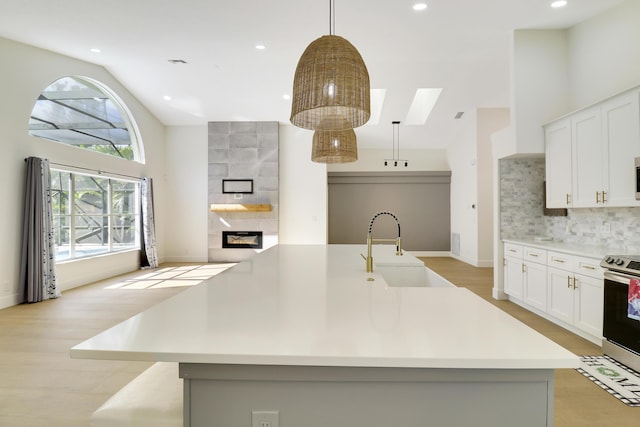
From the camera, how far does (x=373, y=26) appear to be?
4461 millimetres

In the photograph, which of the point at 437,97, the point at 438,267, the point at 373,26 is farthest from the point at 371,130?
the point at 373,26

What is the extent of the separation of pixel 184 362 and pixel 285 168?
767 centimetres

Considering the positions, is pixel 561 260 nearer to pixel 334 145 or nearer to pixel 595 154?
pixel 595 154

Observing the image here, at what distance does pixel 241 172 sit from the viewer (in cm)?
831

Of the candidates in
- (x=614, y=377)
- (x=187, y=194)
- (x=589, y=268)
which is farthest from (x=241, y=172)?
(x=614, y=377)

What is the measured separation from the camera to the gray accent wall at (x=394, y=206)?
9.50 meters

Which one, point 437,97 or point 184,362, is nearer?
point 184,362

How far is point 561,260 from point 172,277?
6014 millimetres

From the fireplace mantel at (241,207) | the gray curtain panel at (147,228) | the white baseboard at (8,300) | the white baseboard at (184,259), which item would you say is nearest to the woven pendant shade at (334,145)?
the white baseboard at (8,300)

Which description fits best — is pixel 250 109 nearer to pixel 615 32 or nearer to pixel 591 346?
pixel 615 32

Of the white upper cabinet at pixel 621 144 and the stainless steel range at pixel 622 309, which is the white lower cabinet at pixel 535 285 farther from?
the white upper cabinet at pixel 621 144

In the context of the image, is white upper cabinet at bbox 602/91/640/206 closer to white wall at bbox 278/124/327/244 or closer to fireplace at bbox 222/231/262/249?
white wall at bbox 278/124/327/244

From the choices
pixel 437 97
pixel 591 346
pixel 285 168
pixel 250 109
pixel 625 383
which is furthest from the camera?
pixel 285 168

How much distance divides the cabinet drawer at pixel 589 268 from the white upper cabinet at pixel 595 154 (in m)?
0.57
